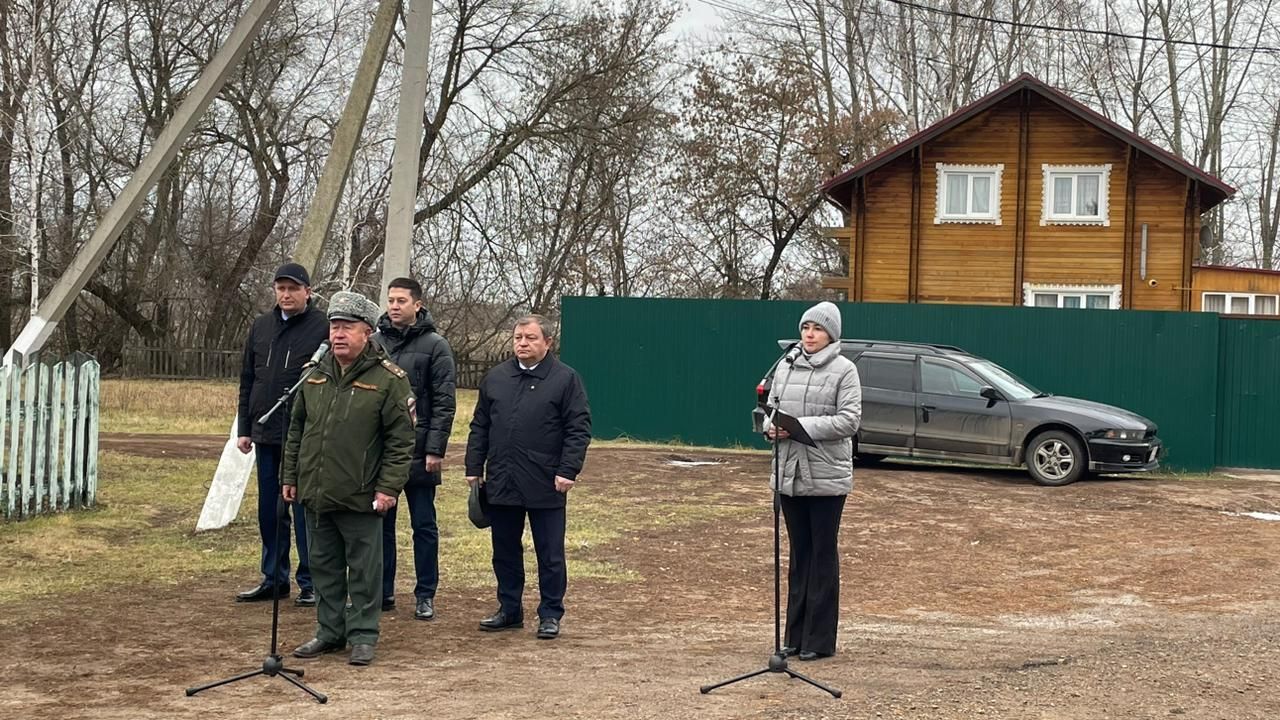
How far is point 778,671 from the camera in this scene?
658 centimetres

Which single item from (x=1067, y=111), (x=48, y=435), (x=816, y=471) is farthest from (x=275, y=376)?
(x=1067, y=111)

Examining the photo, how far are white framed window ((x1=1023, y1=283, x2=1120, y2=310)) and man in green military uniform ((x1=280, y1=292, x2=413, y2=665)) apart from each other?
836 inches

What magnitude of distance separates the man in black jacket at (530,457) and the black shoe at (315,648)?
3.20 ft

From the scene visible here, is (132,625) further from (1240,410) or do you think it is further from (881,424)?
(1240,410)

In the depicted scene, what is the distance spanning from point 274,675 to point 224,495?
487 centimetres

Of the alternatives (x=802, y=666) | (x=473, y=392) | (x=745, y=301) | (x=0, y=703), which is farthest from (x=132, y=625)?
(x=473, y=392)

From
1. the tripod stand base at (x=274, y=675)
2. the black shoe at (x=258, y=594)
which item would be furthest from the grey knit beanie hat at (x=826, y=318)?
the black shoe at (x=258, y=594)

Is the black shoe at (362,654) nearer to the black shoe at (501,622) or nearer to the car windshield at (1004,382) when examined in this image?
the black shoe at (501,622)

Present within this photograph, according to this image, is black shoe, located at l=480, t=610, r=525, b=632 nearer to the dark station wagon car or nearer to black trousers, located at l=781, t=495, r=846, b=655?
black trousers, located at l=781, t=495, r=846, b=655

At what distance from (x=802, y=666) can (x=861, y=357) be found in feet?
35.3

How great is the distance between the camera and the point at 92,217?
34500 millimetres

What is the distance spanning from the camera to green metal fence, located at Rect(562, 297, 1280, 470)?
18922 mm

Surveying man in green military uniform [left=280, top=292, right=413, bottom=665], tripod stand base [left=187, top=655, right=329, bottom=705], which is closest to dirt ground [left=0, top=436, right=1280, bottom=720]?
tripod stand base [left=187, top=655, right=329, bottom=705]

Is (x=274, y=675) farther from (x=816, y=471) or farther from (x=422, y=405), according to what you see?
(x=816, y=471)
